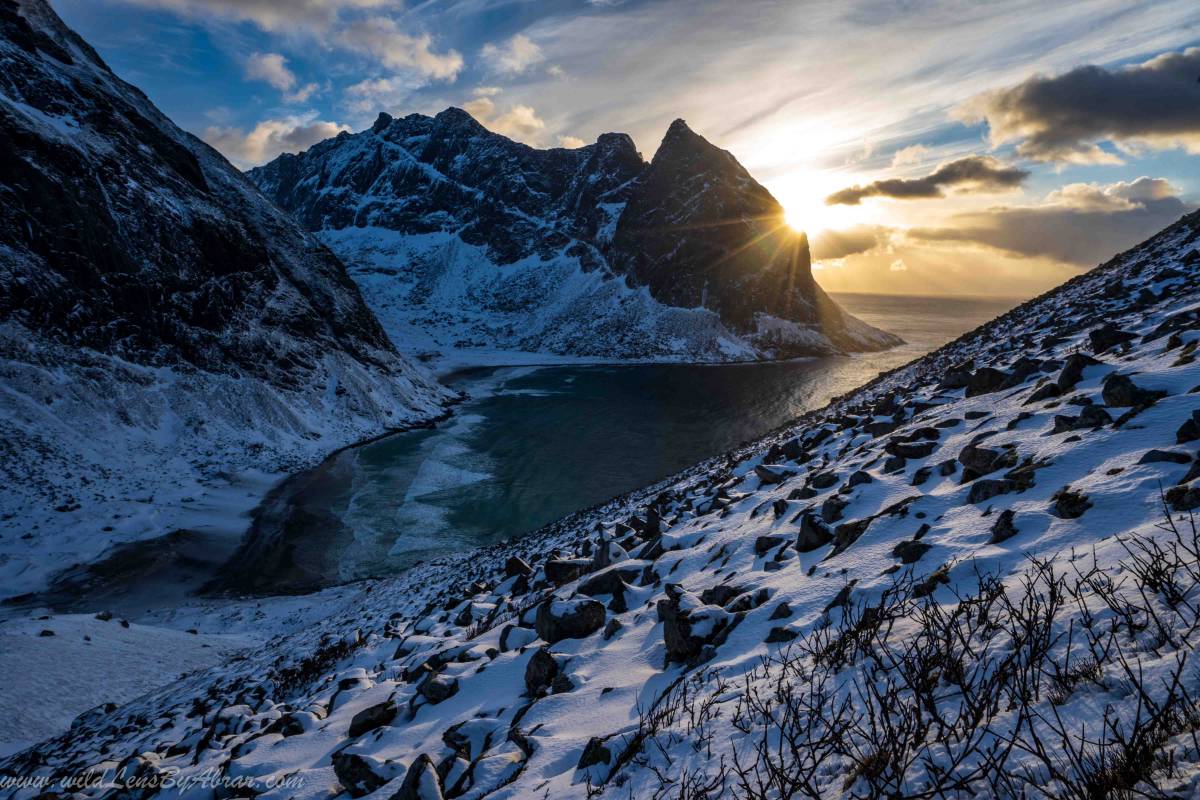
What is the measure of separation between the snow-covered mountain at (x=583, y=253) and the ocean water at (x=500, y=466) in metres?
31.2

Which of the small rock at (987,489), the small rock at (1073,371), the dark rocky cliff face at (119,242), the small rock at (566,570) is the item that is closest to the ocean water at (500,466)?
the dark rocky cliff face at (119,242)

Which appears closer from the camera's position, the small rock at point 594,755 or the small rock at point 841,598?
the small rock at point 594,755

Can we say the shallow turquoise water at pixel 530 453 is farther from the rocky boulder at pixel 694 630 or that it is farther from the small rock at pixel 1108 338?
the small rock at pixel 1108 338

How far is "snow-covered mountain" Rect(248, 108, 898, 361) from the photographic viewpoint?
9725 centimetres

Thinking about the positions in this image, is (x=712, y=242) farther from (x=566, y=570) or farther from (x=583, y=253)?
(x=566, y=570)

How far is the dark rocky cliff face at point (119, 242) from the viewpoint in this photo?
102 ft

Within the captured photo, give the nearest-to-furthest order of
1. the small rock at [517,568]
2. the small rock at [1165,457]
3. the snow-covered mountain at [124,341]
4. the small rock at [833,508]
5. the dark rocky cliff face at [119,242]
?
the small rock at [1165,457] < the small rock at [833,508] < the small rock at [517,568] < the snow-covered mountain at [124,341] < the dark rocky cliff face at [119,242]

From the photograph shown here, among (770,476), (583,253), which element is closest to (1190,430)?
(770,476)

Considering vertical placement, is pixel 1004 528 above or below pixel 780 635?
above

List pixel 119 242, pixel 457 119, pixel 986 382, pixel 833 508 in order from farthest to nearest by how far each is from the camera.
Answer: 1. pixel 457 119
2. pixel 119 242
3. pixel 986 382
4. pixel 833 508

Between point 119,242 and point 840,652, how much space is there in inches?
1854

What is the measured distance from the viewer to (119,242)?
1369 inches

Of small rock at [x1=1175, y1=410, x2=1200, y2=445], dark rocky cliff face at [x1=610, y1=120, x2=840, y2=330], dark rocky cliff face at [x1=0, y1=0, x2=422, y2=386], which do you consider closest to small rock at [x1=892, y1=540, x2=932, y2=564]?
small rock at [x1=1175, y1=410, x2=1200, y2=445]

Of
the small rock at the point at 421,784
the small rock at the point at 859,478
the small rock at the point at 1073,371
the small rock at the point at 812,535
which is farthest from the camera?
the small rock at the point at 1073,371
